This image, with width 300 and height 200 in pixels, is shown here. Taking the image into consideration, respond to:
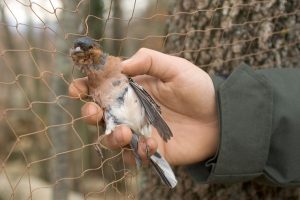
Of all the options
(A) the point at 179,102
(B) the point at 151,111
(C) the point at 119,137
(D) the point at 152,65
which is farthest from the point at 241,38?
(C) the point at 119,137

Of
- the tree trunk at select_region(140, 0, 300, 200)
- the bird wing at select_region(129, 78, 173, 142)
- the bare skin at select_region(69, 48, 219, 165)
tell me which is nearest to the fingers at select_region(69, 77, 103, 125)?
the bare skin at select_region(69, 48, 219, 165)

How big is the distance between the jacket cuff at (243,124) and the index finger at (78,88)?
52 cm

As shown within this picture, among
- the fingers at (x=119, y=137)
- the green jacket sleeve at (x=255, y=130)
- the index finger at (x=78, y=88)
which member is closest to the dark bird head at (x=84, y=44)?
the index finger at (x=78, y=88)

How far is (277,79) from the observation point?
1.95 metres

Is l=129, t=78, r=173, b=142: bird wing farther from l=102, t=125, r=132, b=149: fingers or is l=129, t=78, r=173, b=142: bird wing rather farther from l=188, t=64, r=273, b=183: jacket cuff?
l=188, t=64, r=273, b=183: jacket cuff

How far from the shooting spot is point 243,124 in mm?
1869

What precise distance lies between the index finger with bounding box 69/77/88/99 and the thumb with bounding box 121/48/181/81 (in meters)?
0.14

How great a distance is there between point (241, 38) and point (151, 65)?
0.59m

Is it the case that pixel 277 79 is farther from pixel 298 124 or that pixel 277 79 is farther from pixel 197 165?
pixel 197 165

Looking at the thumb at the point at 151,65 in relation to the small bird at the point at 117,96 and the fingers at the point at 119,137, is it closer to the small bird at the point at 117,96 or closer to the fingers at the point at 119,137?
the small bird at the point at 117,96

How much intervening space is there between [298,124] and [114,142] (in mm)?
727

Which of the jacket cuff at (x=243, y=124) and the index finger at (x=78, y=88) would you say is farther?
the jacket cuff at (x=243, y=124)

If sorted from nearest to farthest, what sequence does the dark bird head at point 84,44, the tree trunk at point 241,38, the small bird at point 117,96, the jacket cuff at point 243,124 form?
the dark bird head at point 84,44 < the small bird at point 117,96 < the jacket cuff at point 243,124 < the tree trunk at point 241,38

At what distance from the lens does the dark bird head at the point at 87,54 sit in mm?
1534
